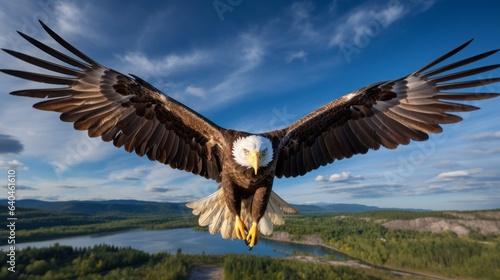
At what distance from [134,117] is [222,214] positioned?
7.12ft

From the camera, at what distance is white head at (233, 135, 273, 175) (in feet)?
11.2

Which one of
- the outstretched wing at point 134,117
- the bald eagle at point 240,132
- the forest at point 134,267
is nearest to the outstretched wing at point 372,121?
the bald eagle at point 240,132

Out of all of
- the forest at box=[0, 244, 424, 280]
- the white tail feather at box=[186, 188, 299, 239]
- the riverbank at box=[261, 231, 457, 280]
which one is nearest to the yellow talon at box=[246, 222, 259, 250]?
the white tail feather at box=[186, 188, 299, 239]

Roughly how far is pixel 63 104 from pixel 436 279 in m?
97.0

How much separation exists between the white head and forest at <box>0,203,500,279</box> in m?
71.4

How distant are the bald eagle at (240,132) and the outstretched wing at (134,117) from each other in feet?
0.05

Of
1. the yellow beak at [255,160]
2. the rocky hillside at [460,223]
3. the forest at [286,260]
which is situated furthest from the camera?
the rocky hillside at [460,223]

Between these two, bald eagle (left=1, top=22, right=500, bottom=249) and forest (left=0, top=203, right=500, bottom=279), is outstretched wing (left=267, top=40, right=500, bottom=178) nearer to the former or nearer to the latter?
bald eagle (left=1, top=22, right=500, bottom=249)

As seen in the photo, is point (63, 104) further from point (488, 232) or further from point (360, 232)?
point (488, 232)

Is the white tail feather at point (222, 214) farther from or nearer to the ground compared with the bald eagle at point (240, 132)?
nearer to the ground

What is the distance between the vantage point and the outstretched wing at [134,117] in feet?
14.0

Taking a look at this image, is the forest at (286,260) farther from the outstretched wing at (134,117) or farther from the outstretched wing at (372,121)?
the outstretched wing at (134,117)

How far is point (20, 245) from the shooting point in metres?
89.2

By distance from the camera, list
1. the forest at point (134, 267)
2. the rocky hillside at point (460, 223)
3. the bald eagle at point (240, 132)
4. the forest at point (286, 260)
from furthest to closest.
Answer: the rocky hillside at point (460, 223) → the forest at point (286, 260) → the forest at point (134, 267) → the bald eagle at point (240, 132)
